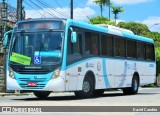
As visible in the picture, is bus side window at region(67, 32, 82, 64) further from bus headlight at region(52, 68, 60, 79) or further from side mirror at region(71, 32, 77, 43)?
bus headlight at region(52, 68, 60, 79)

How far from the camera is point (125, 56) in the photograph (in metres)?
24.2

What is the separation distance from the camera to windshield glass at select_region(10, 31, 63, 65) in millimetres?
18109

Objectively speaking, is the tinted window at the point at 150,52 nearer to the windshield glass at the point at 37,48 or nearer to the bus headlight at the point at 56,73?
the windshield glass at the point at 37,48

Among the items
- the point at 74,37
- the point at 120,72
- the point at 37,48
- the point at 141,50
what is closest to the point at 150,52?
the point at 141,50

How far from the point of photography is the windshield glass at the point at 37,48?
18.1 m

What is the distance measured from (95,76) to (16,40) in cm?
399

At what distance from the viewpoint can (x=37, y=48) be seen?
18.2m

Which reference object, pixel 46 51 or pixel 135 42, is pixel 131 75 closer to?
pixel 135 42

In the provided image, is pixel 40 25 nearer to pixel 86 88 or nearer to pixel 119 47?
pixel 86 88

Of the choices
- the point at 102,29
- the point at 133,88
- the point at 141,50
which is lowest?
the point at 133,88

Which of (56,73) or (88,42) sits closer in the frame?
(56,73)

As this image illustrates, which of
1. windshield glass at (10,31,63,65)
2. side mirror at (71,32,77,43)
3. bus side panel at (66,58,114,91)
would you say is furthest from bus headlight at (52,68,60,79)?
side mirror at (71,32,77,43)

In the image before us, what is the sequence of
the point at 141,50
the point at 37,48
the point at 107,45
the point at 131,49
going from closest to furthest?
the point at 37,48
the point at 107,45
the point at 131,49
the point at 141,50

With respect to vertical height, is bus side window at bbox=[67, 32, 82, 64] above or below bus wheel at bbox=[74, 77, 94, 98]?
above
